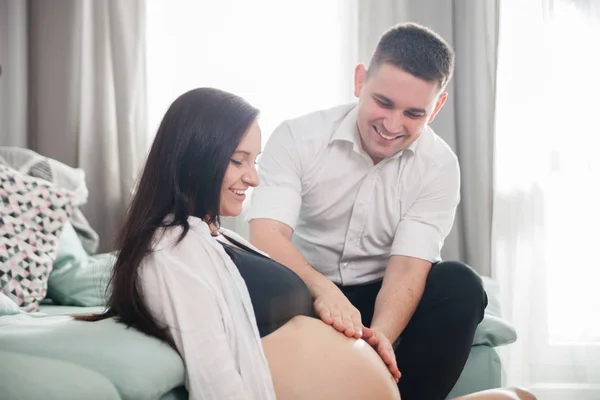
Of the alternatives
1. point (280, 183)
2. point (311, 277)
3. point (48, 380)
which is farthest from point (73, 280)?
point (48, 380)

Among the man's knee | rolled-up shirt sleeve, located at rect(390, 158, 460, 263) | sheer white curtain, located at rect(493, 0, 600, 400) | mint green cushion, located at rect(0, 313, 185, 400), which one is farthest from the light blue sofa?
sheer white curtain, located at rect(493, 0, 600, 400)

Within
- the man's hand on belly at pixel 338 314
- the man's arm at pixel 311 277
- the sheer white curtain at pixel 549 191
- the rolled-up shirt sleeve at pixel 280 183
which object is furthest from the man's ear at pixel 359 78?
the sheer white curtain at pixel 549 191

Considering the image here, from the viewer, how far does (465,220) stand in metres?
2.96

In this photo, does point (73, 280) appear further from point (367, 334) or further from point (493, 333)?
point (493, 333)

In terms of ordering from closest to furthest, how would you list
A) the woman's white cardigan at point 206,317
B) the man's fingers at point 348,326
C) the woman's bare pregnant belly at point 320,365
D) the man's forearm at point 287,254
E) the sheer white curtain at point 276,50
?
the woman's white cardigan at point 206,317, the woman's bare pregnant belly at point 320,365, the man's fingers at point 348,326, the man's forearm at point 287,254, the sheer white curtain at point 276,50

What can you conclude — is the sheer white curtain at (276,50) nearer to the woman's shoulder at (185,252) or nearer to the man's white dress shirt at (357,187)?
the man's white dress shirt at (357,187)

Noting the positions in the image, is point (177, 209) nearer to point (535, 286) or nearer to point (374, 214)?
point (374, 214)

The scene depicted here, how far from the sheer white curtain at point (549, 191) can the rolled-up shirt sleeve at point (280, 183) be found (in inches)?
50.1

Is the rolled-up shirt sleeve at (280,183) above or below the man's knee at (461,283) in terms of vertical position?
above

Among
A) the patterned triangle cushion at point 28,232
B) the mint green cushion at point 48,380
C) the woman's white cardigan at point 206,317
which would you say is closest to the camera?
the mint green cushion at point 48,380

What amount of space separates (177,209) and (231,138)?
16cm

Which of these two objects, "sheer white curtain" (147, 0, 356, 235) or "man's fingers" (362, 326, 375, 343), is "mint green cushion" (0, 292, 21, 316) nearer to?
"man's fingers" (362, 326, 375, 343)

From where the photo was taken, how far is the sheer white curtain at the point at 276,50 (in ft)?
9.97

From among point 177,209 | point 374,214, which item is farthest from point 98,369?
point 374,214
